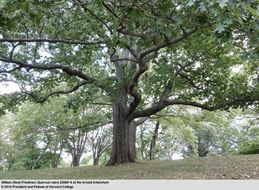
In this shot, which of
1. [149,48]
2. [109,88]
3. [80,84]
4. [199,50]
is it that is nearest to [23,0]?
[149,48]

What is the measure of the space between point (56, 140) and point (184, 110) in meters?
10.4

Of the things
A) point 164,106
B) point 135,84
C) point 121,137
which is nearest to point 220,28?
point 135,84

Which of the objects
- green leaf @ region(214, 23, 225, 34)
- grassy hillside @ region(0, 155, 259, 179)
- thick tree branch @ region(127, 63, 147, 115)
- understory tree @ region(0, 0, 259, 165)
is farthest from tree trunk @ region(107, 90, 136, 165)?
green leaf @ region(214, 23, 225, 34)

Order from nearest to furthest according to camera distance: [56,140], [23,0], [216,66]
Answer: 1. [23,0]
2. [216,66]
3. [56,140]

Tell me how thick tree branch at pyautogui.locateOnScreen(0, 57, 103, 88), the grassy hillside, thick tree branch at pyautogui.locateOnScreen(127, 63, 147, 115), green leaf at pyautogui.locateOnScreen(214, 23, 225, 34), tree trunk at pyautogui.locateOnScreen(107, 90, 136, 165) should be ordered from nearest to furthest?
green leaf at pyautogui.locateOnScreen(214, 23, 225, 34) → the grassy hillside → thick tree branch at pyautogui.locateOnScreen(0, 57, 103, 88) → thick tree branch at pyautogui.locateOnScreen(127, 63, 147, 115) → tree trunk at pyautogui.locateOnScreen(107, 90, 136, 165)

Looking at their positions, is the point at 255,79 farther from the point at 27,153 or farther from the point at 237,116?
the point at 27,153

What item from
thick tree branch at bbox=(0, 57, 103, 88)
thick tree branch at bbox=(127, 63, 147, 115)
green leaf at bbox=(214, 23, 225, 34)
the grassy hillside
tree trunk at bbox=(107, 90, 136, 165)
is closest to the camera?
green leaf at bbox=(214, 23, 225, 34)

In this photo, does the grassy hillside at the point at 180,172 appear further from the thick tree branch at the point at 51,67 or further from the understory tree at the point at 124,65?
the thick tree branch at the point at 51,67

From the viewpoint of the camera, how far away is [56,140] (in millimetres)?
26156

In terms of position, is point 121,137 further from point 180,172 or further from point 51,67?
point 180,172

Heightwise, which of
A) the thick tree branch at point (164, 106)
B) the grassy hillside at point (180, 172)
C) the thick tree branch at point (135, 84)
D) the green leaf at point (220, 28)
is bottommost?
the grassy hillside at point (180, 172)

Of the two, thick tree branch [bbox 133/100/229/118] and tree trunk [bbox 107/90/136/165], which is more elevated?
thick tree branch [bbox 133/100/229/118]

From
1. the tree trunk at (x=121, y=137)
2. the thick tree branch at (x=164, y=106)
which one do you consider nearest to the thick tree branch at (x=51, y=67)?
the tree trunk at (x=121, y=137)

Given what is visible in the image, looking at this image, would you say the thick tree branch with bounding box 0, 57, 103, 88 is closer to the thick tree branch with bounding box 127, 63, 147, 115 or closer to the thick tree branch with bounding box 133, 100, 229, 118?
the thick tree branch with bounding box 127, 63, 147, 115
